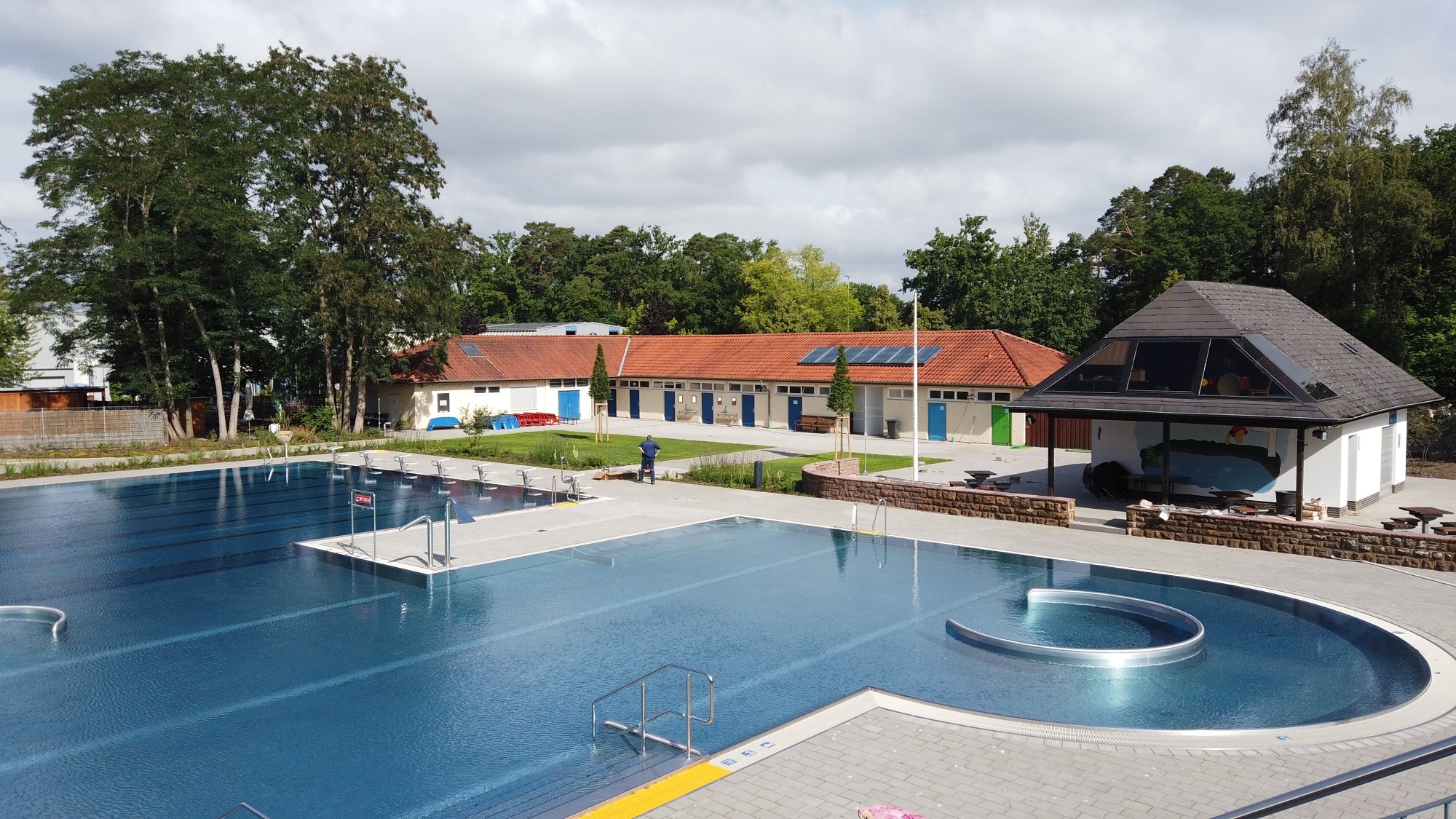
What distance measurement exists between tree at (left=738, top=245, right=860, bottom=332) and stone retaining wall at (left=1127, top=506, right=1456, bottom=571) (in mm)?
51275

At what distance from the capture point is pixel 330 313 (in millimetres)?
41406

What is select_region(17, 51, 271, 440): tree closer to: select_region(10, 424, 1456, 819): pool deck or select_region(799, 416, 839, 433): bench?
select_region(799, 416, 839, 433): bench

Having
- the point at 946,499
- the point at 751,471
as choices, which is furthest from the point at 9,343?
the point at 946,499

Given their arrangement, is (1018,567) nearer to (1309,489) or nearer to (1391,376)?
(1309,489)

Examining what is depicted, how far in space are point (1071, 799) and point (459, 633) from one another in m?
9.06

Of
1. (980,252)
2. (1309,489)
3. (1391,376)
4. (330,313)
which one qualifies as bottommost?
(1309,489)

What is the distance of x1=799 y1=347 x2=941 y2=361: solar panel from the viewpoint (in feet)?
136

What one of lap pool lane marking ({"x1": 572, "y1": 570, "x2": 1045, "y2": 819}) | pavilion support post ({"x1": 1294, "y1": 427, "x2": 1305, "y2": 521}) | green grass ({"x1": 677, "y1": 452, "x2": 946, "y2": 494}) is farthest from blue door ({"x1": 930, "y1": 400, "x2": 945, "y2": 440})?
lap pool lane marking ({"x1": 572, "y1": 570, "x2": 1045, "y2": 819})

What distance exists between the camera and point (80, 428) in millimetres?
39562

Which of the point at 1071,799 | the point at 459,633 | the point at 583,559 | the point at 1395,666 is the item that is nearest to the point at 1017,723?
the point at 1071,799

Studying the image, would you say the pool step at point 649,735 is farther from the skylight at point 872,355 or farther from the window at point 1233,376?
the skylight at point 872,355

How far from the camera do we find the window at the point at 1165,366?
2180 centimetres

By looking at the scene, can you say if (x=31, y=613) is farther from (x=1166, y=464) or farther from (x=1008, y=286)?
(x=1008, y=286)

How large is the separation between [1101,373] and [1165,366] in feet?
4.65
